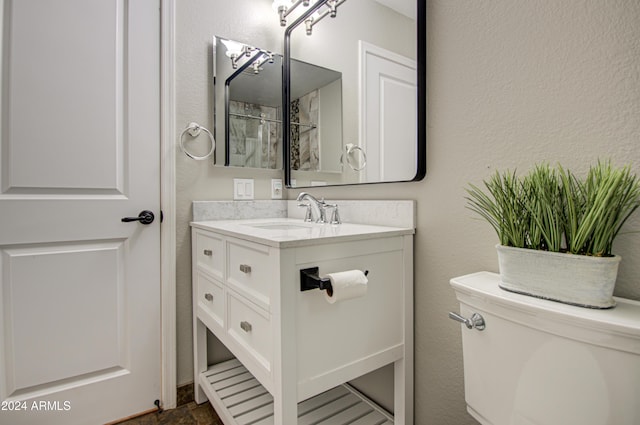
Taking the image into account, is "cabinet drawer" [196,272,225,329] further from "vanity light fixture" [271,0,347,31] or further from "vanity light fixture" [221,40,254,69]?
"vanity light fixture" [271,0,347,31]

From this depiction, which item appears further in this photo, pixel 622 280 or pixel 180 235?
pixel 180 235

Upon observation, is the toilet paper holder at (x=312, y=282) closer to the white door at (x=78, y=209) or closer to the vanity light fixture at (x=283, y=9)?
the white door at (x=78, y=209)

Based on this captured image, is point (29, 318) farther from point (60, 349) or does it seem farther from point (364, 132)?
point (364, 132)

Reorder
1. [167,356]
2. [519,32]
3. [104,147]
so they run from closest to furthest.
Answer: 1. [519,32]
2. [104,147]
3. [167,356]

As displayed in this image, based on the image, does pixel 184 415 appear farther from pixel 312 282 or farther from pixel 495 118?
pixel 495 118

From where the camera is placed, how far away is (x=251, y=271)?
1.04 m

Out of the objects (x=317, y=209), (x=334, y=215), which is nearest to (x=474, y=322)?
(x=334, y=215)

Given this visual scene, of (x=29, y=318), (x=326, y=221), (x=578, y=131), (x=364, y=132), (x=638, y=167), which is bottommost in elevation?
(x=29, y=318)

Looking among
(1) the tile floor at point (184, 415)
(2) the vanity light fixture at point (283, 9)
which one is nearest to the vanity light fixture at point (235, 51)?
(2) the vanity light fixture at point (283, 9)

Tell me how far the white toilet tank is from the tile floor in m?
1.20

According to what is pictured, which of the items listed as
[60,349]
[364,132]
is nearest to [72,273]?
[60,349]

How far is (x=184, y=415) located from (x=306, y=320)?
103 cm

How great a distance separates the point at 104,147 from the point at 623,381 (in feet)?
5.94

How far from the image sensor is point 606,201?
63 cm
